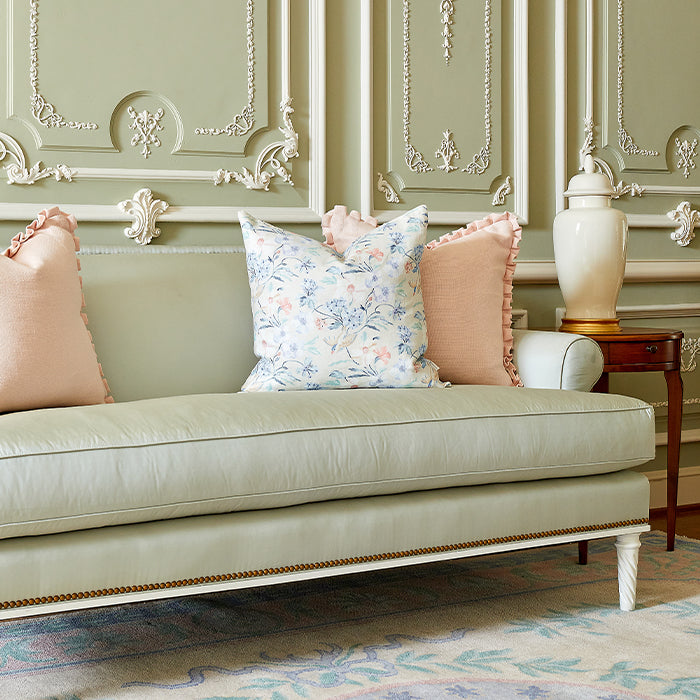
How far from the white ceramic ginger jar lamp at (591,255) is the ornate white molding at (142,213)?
120 centimetres

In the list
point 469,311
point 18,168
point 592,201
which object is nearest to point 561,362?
point 469,311

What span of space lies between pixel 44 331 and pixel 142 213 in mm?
732

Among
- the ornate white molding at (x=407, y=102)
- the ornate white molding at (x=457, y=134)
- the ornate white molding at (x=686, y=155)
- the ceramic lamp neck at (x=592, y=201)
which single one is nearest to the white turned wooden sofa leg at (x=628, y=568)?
the ceramic lamp neck at (x=592, y=201)

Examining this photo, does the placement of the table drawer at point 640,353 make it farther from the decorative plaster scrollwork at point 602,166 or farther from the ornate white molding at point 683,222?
the ornate white molding at point 683,222

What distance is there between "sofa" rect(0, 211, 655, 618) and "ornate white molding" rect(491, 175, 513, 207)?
0.86m

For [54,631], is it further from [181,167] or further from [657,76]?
[657,76]

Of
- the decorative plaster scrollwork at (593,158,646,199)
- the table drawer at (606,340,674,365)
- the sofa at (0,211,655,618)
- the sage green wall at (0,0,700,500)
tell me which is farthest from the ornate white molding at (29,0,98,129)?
the decorative plaster scrollwork at (593,158,646,199)

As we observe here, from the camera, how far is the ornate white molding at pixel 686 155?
346cm

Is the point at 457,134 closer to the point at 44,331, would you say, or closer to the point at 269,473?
the point at 44,331

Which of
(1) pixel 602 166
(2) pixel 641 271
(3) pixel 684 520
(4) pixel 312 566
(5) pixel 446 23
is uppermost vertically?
(5) pixel 446 23

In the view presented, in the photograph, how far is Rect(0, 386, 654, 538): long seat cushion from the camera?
1587 mm

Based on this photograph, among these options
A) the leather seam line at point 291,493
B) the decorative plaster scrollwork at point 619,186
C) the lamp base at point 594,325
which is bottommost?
the leather seam line at point 291,493

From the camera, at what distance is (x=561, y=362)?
2.32 meters

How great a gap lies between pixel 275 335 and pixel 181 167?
73cm
